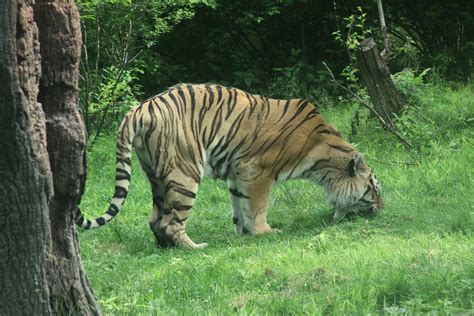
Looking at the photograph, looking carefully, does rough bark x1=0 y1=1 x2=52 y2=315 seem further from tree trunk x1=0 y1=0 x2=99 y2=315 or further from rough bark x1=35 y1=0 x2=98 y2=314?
rough bark x1=35 y1=0 x2=98 y2=314

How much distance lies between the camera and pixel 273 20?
1733 centimetres

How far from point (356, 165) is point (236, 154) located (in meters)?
1.28

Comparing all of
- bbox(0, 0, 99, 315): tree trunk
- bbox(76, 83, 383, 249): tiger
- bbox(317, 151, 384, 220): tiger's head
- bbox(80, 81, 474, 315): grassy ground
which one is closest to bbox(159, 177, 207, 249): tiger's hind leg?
bbox(76, 83, 383, 249): tiger

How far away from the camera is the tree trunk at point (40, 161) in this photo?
3621 millimetres

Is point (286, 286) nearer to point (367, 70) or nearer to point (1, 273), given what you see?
Result: point (1, 273)

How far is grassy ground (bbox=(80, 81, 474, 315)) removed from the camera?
185 inches

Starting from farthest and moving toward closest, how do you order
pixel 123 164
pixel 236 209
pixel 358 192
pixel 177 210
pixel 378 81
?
1. pixel 378 81
2. pixel 236 209
3. pixel 358 192
4. pixel 177 210
5. pixel 123 164

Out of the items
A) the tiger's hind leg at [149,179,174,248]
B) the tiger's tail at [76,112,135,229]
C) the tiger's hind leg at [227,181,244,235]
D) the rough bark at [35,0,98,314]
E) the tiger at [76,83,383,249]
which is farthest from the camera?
the tiger's hind leg at [227,181,244,235]

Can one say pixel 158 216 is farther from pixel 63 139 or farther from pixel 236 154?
pixel 63 139

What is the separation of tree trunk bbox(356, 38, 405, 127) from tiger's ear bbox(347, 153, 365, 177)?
92.3 inches

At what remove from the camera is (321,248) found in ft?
20.9

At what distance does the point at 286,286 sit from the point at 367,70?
597 cm

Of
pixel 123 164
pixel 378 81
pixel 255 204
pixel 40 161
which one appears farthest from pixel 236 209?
pixel 40 161

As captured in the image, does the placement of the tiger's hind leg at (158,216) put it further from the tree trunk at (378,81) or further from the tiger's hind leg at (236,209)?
the tree trunk at (378,81)
